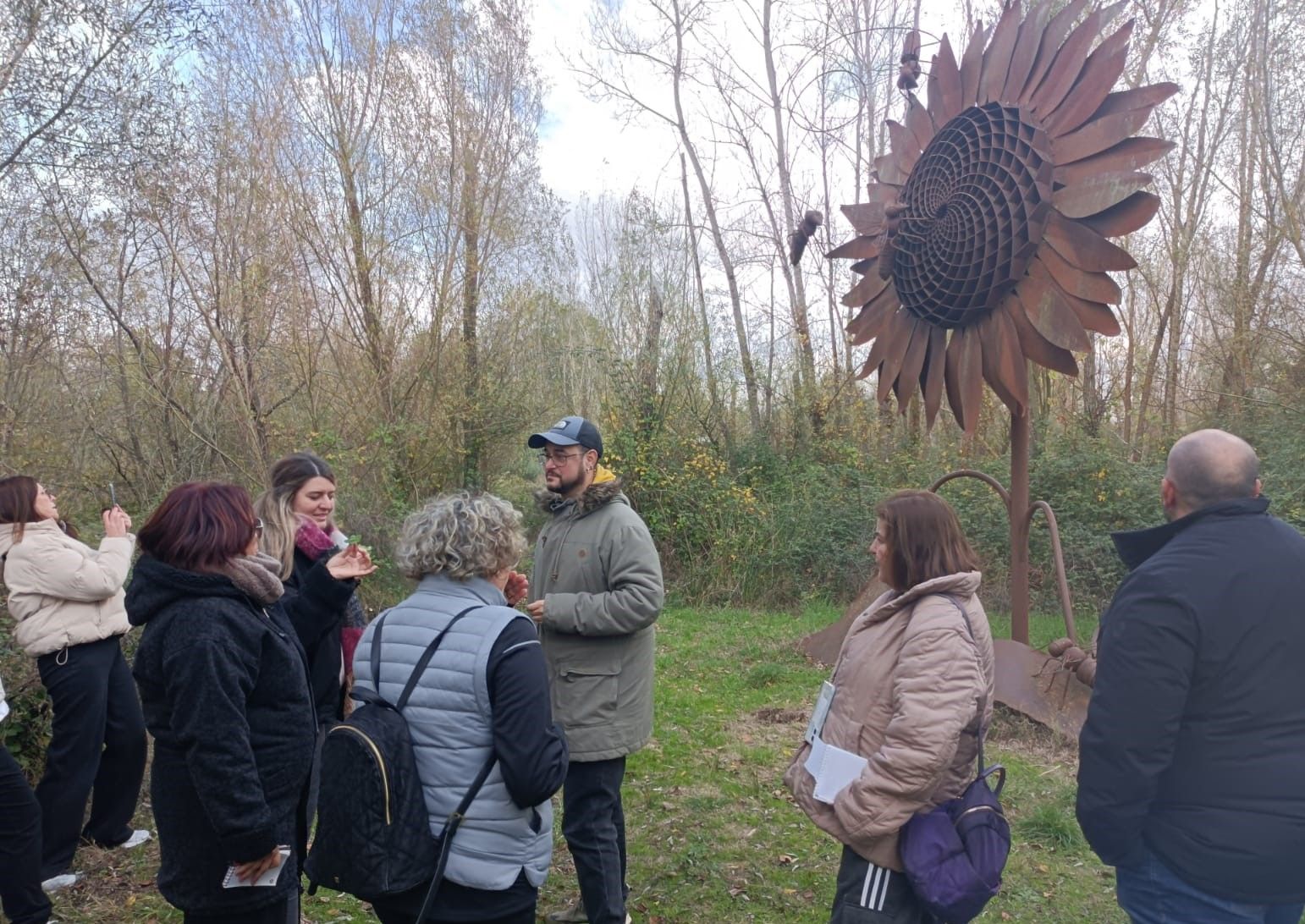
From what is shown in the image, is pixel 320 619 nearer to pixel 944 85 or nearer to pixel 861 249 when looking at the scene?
pixel 861 249

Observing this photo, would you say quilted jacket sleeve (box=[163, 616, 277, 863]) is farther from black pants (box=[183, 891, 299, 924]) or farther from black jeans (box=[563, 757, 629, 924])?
black jeans (box=[563, 757, 629, 924])

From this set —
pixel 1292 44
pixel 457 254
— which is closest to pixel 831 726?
pixel 457 254

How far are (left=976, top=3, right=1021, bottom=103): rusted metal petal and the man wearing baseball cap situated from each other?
8.69 feet

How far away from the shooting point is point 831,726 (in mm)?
2301

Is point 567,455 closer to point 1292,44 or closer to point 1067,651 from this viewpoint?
point 1067,651

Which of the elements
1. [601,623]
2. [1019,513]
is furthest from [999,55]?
[601,623]

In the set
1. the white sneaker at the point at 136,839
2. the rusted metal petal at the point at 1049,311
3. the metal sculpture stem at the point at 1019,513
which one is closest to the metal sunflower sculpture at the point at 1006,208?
the rusted metal petal at the point at 1049,311

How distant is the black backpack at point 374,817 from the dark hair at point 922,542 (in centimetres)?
123

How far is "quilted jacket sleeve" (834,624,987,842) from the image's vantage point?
204 cm

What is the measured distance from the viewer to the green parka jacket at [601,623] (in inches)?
114

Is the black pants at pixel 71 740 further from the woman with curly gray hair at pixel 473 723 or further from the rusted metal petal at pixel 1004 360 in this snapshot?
the rusted metal petal at pixel 1004 360

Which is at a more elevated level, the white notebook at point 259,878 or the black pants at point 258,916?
the white notebook at point 259,878

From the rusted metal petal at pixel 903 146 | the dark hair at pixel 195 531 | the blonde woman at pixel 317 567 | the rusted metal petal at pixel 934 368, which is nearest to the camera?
the dark hair at pixel 195 531

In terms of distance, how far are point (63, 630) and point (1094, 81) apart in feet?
15.7
